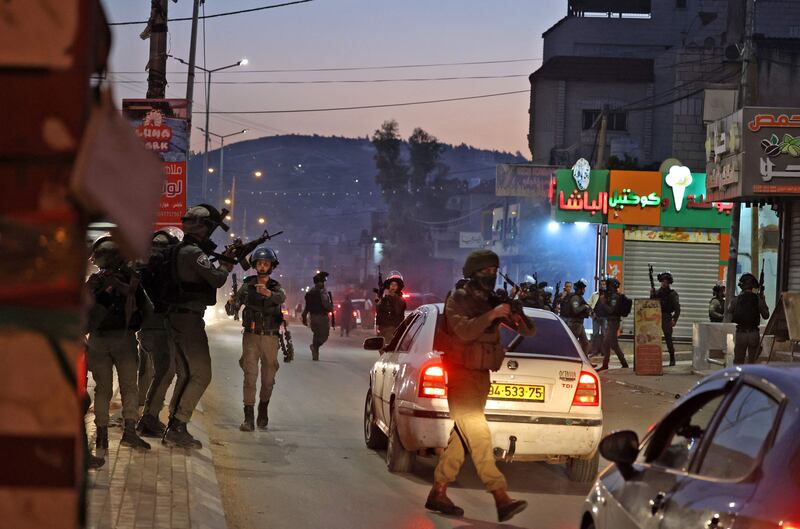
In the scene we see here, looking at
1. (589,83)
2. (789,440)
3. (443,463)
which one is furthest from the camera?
(589,83)

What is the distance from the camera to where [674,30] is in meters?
58.4

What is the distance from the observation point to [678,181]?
37.0 metres

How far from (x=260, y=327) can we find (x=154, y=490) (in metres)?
4.82

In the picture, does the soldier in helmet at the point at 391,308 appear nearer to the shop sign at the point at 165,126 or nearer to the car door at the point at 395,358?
the shop sign at the point at 165,126

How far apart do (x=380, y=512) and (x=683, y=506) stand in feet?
16.0

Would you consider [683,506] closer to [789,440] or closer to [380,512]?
[789,440]

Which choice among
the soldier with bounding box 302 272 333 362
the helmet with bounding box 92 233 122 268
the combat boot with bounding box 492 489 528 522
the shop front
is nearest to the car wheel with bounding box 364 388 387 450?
the helmet with bounding box 92 233 122 268

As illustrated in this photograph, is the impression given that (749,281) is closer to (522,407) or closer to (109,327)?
(522,407)

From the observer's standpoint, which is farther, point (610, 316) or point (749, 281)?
point (610, 316)

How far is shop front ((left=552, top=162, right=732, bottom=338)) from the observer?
36.6 m

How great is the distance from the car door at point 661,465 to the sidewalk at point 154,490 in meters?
2.84

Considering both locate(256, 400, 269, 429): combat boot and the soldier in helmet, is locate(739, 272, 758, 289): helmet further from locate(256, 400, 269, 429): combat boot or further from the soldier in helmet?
locate(256, 400, 269, 429): combat boot

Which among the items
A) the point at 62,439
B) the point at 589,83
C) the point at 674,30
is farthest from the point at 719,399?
the point at 674,30

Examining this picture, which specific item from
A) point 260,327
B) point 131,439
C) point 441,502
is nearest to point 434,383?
point 441,502
